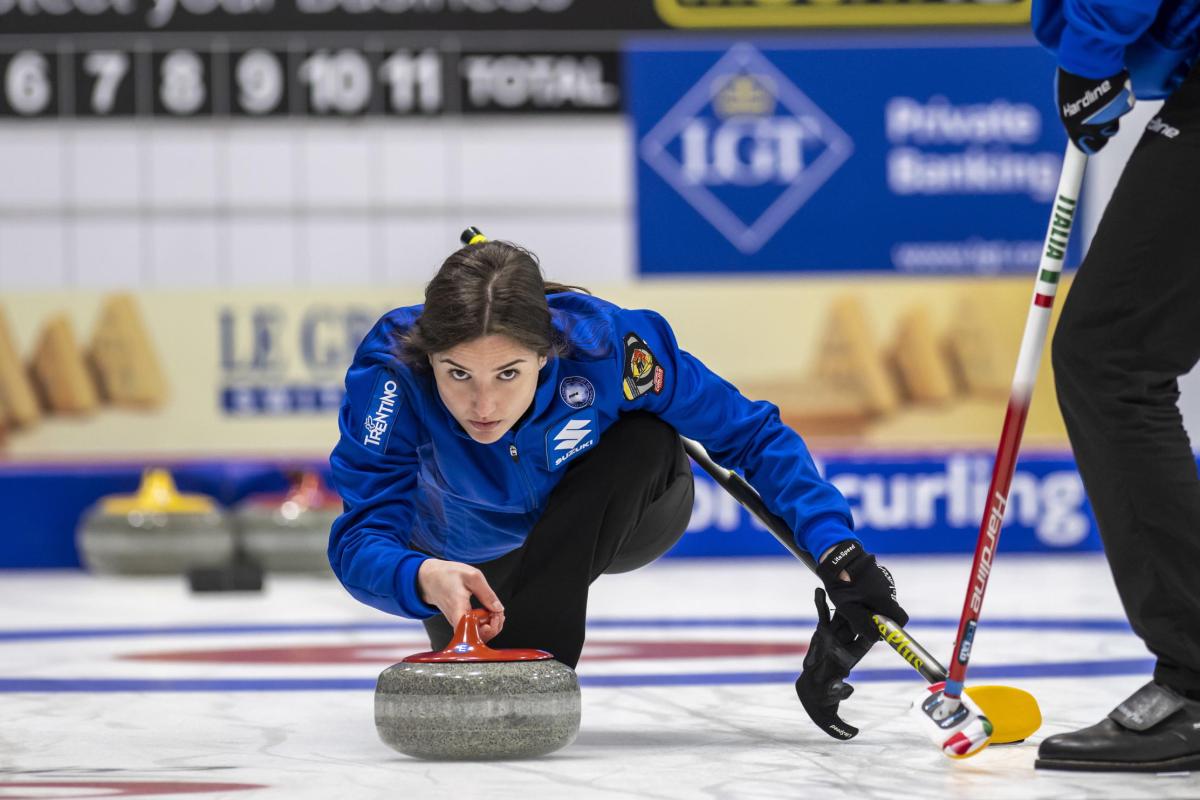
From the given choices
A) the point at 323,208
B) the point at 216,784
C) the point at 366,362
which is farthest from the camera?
the point at 323,208

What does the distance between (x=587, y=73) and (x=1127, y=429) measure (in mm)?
6480

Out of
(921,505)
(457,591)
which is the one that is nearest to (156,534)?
(921,505)

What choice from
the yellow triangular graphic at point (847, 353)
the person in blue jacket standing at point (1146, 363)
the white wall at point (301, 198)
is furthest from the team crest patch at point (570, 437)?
the yellow triangular graphic at point (847, 353)

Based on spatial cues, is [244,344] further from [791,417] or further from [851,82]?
[851,82]

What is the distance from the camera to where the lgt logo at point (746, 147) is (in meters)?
8.54

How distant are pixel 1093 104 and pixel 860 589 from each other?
0.70 metres

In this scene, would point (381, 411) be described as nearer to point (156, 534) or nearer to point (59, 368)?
point (156, 534)

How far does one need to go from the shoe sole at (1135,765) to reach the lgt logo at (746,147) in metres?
6.49

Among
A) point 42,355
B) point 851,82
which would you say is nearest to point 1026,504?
point 851,82

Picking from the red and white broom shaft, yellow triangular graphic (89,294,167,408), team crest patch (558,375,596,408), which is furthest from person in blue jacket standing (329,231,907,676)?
yellow triangular graphic (89,294,167,408)

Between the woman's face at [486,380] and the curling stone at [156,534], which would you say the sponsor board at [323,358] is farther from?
the woman's face at [486,380]

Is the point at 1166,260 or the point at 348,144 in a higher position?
the point at 348,144

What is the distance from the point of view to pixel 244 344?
8508mm

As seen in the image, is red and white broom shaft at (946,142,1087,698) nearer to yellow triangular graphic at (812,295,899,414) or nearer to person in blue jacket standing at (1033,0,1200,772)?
person in blue jacket standing at (1033,0,1200,772)
